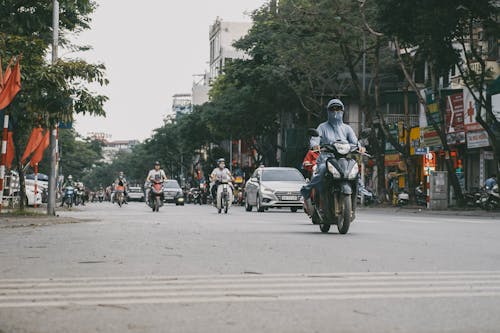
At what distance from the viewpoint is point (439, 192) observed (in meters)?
37.7

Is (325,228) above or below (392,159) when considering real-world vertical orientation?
below

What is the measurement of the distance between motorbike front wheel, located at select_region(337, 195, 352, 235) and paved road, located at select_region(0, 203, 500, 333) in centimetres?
131

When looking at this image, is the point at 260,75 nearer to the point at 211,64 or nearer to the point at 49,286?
the point at 49,286

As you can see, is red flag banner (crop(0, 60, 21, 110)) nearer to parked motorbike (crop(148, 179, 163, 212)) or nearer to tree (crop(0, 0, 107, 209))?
tree (crop(0, 0, 107, 209))

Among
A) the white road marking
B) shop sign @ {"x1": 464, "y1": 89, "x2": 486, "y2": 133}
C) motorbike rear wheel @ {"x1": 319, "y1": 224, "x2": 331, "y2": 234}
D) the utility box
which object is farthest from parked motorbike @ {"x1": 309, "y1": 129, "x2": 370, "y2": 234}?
shop sign @ {"x1": 464, "y1": 89, "x2": 486, "y2": 133}

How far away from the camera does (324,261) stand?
9648 millimetres

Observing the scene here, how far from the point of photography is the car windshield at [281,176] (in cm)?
3194

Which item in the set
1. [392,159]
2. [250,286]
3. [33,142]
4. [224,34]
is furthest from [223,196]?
[224,34]

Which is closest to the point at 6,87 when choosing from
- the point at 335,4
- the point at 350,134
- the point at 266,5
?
the point at 350,134

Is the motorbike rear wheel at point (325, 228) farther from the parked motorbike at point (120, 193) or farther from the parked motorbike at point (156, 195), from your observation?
the parked motorbike at point (120, 193)

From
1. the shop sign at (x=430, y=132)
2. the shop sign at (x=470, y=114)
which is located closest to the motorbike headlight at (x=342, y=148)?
the shop sign at (x=470, y=114)

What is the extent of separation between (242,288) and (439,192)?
103 ft

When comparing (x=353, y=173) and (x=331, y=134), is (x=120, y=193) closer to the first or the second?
(x=331, y=134)

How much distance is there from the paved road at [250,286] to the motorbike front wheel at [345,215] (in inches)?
51.7
